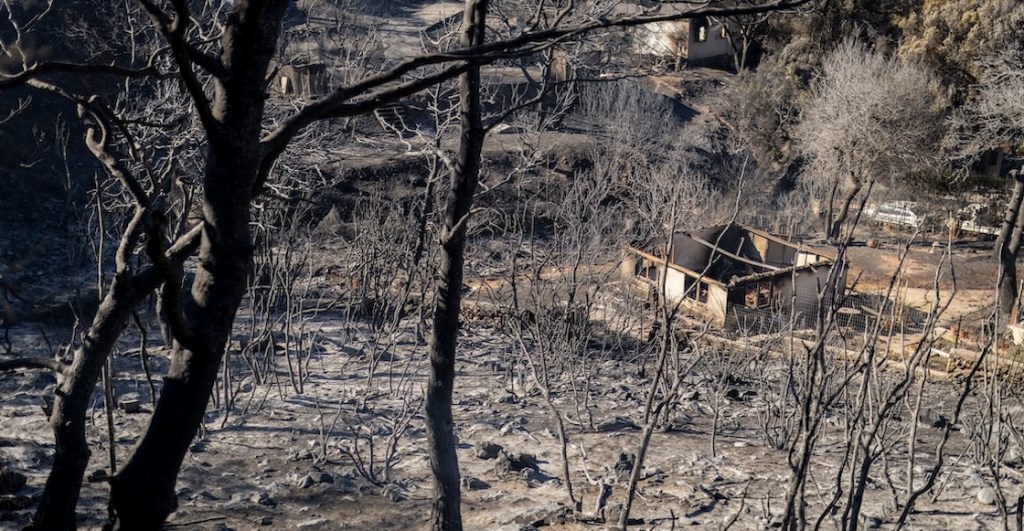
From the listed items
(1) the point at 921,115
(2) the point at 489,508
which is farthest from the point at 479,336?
(1) the point at 921,115

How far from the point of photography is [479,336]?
476 inches

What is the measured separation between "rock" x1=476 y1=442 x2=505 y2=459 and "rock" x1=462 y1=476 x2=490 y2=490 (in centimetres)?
48

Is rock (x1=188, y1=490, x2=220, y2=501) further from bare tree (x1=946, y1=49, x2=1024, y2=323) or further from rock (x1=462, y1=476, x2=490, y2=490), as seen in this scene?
bare tree (x1=946, y1=49, x2=1024, y2=323)

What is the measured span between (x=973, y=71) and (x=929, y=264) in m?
6.89

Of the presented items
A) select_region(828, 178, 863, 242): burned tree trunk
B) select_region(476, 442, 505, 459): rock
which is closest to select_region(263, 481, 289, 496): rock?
select_region(476, 442, 505, 459): rock

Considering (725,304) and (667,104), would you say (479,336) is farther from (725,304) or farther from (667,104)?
(667,104)

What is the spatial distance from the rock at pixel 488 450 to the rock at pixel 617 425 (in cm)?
122

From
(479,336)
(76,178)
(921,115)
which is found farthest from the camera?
(921,115)

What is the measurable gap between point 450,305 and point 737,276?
10.8 m

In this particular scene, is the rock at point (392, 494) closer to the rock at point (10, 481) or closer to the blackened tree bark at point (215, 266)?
the rock at point (10, 481)

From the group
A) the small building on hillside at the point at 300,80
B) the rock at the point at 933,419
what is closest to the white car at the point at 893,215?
the rock at the point at 933,419

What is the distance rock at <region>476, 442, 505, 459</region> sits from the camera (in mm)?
7203

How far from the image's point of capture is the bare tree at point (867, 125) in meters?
23.5

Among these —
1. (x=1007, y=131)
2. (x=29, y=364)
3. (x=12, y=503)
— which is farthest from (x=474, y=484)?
(x=1007, y=131)
